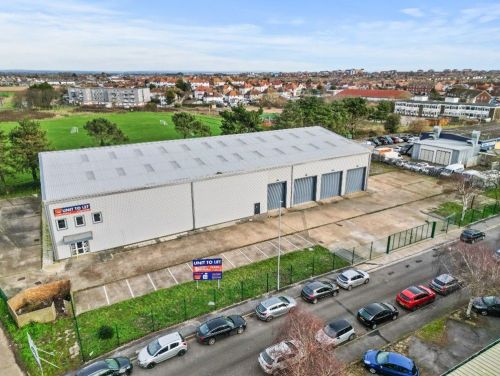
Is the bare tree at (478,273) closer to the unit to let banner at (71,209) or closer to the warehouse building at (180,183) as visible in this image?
the warehouse building at (180,183)

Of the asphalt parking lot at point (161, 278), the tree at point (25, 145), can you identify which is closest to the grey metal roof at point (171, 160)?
the asphalt parking lot at point (161, 278)

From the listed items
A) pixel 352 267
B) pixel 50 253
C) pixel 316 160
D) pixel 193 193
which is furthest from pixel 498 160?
pixel 50 253

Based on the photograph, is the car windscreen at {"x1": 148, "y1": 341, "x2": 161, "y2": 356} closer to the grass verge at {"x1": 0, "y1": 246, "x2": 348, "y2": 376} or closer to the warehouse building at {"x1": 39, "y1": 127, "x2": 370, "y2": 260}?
the grass verge at {"x1": 0, "y1": 246, "x2": 348, "y2": 376}

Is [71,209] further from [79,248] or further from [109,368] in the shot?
[109,368]

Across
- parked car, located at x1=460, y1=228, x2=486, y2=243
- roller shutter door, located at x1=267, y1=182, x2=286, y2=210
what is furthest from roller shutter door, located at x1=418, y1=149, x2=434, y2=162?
roller shutter door, located at x1=267, y1=182, x2=286, y2=210

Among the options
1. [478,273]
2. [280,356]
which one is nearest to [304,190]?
[478,273]

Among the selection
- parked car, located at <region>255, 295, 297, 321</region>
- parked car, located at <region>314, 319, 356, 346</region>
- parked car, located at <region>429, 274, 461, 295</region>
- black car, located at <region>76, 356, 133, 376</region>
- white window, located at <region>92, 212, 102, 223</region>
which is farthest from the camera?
white window, located at <region>92, 212, 102, 223</region>
